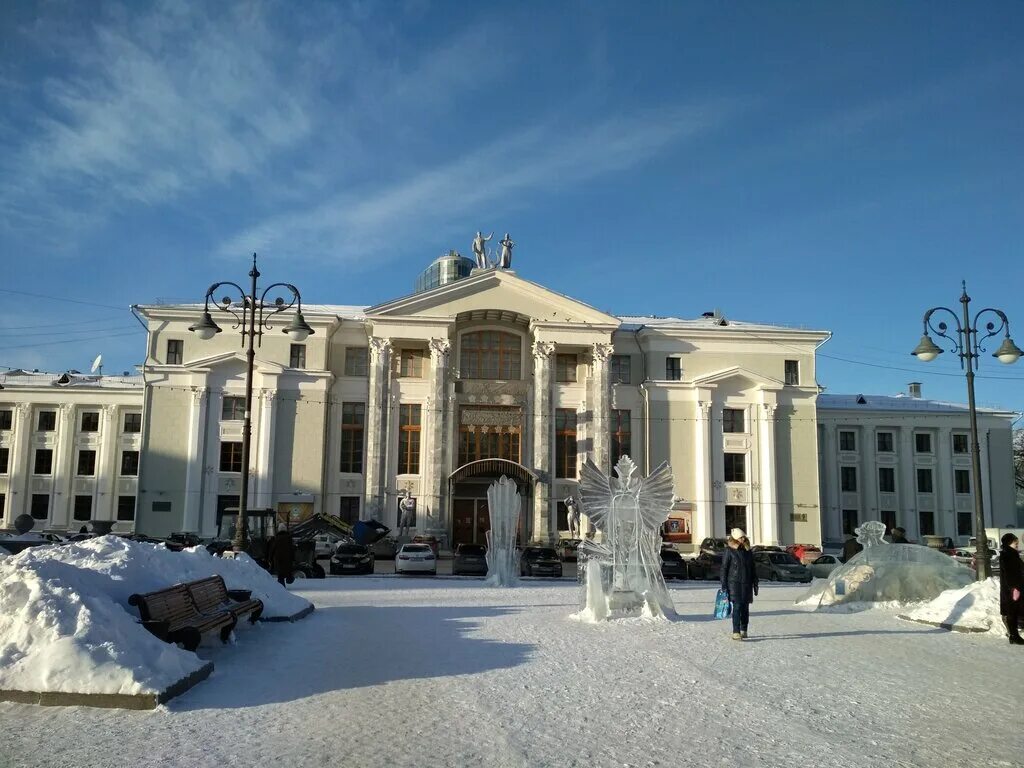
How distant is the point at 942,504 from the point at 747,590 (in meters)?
47.4

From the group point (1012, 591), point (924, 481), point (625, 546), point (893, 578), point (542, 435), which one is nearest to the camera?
point (1012, 591)

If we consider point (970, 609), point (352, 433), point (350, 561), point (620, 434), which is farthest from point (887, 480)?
point (970, 609)

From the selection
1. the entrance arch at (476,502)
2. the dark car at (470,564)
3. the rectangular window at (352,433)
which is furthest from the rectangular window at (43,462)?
Answer: the dark car at (470,564)

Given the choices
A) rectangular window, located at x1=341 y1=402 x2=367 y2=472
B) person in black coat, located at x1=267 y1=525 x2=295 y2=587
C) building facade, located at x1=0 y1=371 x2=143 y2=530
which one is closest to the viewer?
person in black coat, located at x1=267 y1=525 x2=295 y2=587

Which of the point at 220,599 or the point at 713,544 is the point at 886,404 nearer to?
the point at 713,544

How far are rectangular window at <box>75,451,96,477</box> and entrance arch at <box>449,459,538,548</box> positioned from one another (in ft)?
82.1

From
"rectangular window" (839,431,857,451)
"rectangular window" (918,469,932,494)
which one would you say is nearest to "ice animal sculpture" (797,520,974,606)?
"rectangular window" (839,431,857,451)

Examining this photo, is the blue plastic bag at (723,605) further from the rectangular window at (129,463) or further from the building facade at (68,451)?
the rectangular window at (129,463)

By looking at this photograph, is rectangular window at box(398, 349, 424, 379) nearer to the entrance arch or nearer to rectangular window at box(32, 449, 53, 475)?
the entrance arch

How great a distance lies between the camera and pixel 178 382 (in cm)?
4572

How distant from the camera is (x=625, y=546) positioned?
16.6 metres

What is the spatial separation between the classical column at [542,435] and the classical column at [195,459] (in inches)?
681

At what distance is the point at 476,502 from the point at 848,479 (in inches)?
984

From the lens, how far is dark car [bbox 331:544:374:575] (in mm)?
30000
